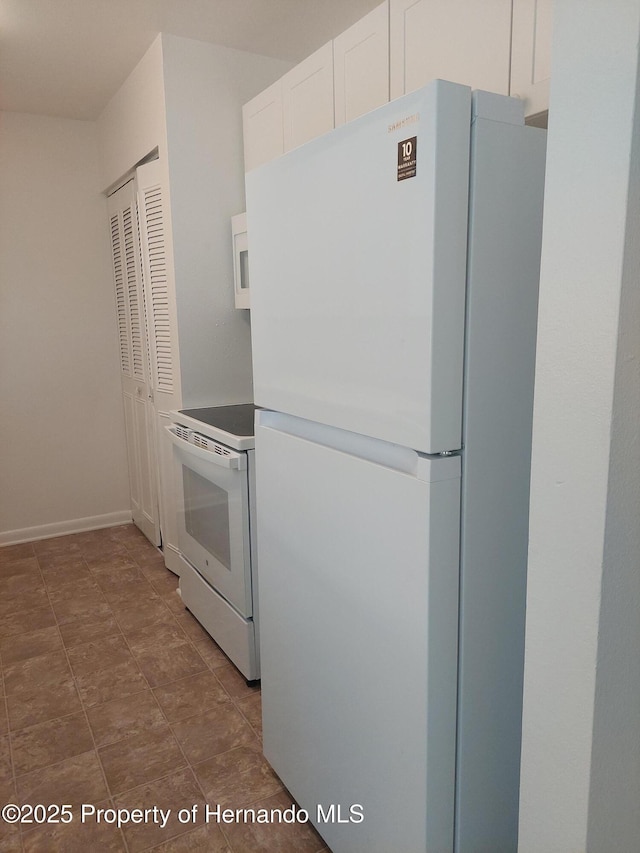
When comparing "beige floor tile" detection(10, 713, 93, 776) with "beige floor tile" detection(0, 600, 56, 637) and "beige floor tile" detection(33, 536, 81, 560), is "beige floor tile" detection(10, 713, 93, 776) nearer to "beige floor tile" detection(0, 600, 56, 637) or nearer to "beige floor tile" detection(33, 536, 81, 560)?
"beige floor tile" detection(0, 600, 56, 637)

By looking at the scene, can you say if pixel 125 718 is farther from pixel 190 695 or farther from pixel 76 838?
Result: pixel 76 838

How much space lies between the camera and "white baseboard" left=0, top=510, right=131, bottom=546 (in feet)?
12.5

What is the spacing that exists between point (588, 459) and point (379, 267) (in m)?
0.52

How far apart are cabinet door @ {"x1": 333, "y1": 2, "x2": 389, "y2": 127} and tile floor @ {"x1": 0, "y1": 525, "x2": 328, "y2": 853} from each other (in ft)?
6.76

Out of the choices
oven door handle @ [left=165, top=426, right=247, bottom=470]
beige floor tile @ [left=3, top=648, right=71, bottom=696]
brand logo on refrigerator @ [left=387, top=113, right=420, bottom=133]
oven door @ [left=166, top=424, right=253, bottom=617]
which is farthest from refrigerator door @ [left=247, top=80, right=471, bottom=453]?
beige floor tile @ [left=3, top=648, right=71, bottom=696]

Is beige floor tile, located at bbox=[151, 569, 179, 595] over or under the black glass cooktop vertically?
under

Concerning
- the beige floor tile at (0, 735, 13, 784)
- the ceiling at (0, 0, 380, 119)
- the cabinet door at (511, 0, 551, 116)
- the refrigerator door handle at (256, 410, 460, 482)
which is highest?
the ceiling at (0, 0, 380, 119)

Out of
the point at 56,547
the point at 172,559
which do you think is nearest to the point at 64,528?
the point at 56,547

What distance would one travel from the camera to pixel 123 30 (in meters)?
2.54

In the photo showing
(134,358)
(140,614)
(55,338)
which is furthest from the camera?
(55,338)

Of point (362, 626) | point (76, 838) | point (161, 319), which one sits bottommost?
point (76, 838)

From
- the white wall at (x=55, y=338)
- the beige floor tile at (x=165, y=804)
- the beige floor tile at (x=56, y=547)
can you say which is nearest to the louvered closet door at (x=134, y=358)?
the white wall at (x=55, y=338)

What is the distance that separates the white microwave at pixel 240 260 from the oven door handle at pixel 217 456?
2.38 feet

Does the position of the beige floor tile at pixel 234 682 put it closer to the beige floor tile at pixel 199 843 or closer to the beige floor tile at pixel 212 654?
the beige floor tile at pixel 212 654
